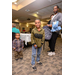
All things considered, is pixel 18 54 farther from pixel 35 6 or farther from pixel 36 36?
pixel 35 6

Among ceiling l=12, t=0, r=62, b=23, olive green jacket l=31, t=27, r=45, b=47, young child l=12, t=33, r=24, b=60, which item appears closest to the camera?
olive green jacket l=31, t=27, r=45, b=47

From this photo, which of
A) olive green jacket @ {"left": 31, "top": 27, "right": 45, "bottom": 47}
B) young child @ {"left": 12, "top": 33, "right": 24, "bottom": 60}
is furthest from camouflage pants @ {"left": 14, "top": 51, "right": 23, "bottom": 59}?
olive green jacket @ {"left": 31, "top": 27, "right": 45, "bottom": 47}

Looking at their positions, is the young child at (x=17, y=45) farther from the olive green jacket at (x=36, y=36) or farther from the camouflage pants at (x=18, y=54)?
the olive green jacket at (x=36, y=36)

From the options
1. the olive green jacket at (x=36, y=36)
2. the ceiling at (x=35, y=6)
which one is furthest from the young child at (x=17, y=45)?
the ceiling at (x=35, y=6)

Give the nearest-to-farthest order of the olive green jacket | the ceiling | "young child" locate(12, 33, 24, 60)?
1. the olive green jacket
2. "young child" locate(12, 33, 24, 60)
3. the ceiling

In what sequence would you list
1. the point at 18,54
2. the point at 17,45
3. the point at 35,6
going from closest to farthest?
the point at 17,45 → the point at 18,54 → the point at 35,6

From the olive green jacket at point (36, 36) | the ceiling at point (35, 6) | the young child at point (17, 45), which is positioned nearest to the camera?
the olive green jacket at point (36, 36)

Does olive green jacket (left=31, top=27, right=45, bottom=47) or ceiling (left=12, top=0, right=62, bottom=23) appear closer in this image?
olive green jacket (left=31, top=27, right=45, bottom=47)

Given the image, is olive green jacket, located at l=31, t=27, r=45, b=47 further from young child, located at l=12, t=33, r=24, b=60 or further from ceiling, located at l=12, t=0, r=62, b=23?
ceiling, located at l=12, t=0, r=62, b=23

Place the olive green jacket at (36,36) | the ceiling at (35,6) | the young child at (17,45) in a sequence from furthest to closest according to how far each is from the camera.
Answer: the ceiling at (35,6)
the young child at (17,45)
the olive green jacket at (36,36)

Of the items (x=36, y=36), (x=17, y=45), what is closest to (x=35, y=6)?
(x=17, y=45)
